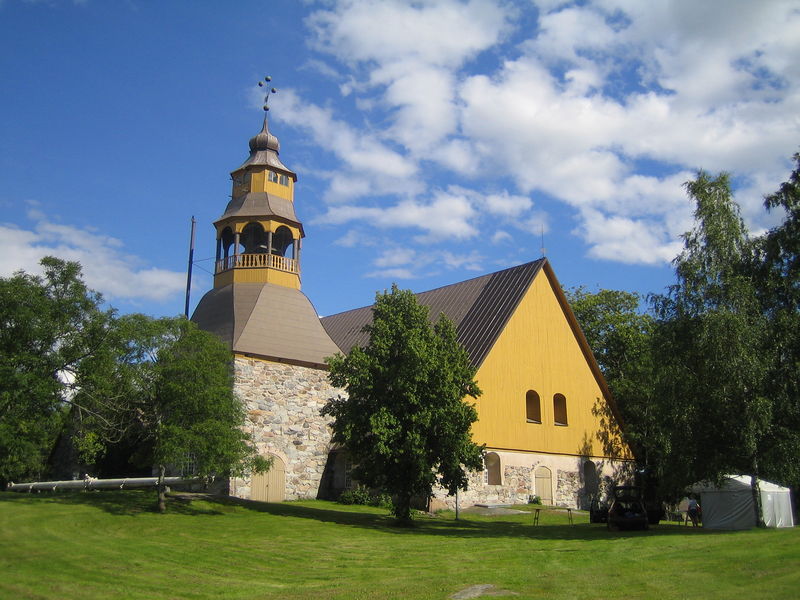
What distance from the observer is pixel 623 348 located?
4494cm

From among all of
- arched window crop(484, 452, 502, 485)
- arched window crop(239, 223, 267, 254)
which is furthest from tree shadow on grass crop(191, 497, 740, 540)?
arched window crop(239, 223, 267, 254)

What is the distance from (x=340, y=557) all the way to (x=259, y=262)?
20389 mm

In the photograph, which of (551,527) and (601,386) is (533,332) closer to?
(601,386)

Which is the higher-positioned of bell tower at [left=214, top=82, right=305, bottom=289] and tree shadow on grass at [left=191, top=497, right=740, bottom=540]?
bell tower at [left=214, top=82, right=305, bottom=289]

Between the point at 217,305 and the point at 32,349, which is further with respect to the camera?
the point at 217,305

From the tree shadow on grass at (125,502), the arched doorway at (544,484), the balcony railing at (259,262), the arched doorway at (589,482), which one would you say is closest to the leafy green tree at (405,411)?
the tree shadow on grass at (125,502)

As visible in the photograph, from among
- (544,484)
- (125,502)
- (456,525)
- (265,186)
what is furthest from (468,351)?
(125,502)

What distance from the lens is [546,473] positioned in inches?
1326

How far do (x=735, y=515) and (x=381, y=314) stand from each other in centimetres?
1276

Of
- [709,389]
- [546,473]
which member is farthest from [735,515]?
[546,473]

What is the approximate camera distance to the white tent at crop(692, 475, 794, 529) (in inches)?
914

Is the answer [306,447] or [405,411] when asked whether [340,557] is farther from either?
[306,447]

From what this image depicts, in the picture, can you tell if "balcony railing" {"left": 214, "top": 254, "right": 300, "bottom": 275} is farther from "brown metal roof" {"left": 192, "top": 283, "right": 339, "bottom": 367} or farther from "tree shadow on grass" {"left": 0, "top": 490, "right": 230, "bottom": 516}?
"tree shadow on grass" {"left": 0, "top": 490, "right": 230, "bottom": 516}

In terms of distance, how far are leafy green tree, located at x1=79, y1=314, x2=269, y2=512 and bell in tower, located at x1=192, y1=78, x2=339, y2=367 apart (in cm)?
582
